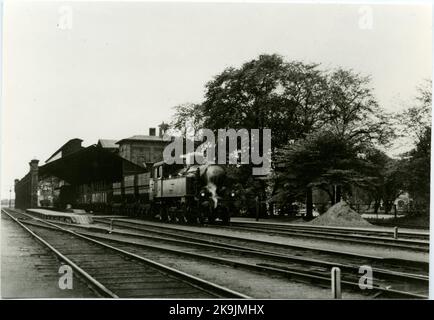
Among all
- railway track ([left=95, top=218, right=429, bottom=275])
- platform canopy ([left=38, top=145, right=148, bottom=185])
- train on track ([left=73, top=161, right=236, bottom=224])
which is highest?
platform canopy ([left=38, top=145, right=148, bottom=185])

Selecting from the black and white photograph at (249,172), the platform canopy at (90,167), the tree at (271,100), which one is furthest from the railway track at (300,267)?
the platform canopy at (90,167)

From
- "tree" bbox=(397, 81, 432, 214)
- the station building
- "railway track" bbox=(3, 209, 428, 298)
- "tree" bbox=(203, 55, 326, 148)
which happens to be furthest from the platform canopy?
"tree" bbox=(397, 81, 432, 214)

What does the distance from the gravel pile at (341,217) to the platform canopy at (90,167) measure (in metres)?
11.2

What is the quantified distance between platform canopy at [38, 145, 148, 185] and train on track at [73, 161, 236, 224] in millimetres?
1168

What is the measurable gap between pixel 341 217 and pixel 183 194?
7.92m

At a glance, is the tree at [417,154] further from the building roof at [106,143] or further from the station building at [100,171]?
the building roof at [106,143]

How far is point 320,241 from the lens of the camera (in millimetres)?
15445

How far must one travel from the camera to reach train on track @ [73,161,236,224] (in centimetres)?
2161

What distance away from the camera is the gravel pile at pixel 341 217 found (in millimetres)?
23214

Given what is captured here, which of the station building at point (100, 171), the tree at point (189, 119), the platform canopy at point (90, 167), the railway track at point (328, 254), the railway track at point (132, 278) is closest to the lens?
the railway track at point (132, 278)

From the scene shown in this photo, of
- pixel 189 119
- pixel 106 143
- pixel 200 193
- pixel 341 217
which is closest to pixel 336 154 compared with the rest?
pixel 341 217

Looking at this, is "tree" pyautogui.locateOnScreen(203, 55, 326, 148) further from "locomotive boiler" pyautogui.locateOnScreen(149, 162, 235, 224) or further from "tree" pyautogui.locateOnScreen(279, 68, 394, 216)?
"locomotive boiler" pyautogui.locateOnScreen(149, 162, 235, 224)
